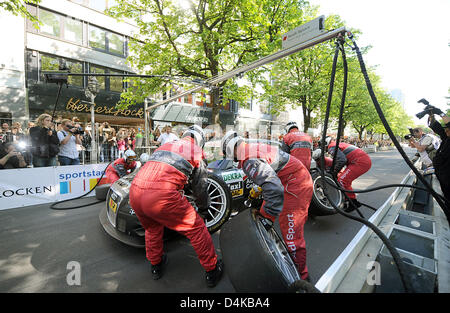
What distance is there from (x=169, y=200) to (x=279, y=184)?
1054 mm

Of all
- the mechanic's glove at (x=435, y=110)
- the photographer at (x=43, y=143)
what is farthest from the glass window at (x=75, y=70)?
the mechanic's glove at (x=435, y=110)

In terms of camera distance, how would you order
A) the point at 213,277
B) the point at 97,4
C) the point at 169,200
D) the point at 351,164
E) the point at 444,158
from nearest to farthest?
the point at 169,200 < the point at 213,277 < the point at 444,158 < the point at 351,164 < the point at 97,4

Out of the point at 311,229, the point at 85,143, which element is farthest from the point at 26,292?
the point at 85,143

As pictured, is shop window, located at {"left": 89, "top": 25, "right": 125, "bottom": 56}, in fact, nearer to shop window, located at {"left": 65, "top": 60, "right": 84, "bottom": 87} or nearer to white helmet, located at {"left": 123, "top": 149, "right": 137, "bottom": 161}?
shop window, located at {"left": 65, "top": 60, "right": 84, "bottom": 87}

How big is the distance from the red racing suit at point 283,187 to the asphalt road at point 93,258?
42 centimetres

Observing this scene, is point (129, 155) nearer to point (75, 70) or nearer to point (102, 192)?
point (102, 192)

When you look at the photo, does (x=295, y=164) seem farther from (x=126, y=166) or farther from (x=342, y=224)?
(x=126, y=166)

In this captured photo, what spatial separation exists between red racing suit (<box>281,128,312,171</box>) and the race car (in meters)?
0.30

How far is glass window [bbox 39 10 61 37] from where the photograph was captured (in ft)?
42.1

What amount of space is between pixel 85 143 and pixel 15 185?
2782mm

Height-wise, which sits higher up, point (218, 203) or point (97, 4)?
point (97, 4)

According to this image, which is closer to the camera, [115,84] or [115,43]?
[115,84]

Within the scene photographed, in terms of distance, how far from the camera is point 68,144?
18.7ft

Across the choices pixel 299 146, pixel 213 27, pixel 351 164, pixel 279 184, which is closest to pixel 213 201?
pixel 279 184
